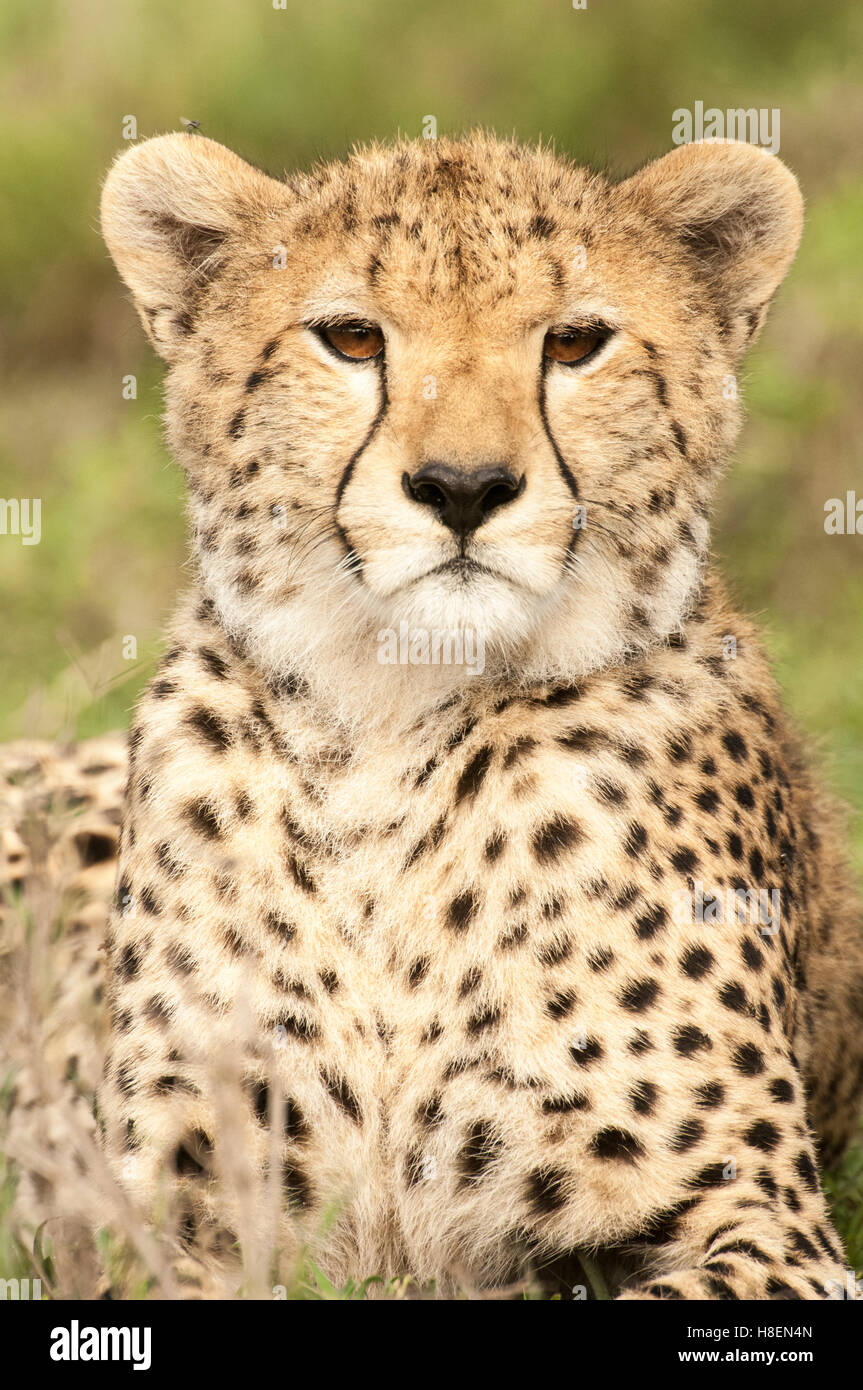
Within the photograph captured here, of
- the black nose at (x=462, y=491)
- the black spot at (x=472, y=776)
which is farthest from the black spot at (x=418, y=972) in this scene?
the black nose at (x=462, y=491)

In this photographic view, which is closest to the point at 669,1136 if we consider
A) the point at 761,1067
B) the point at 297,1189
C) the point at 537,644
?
the point at 761,1067

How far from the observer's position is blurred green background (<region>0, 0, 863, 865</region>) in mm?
7766

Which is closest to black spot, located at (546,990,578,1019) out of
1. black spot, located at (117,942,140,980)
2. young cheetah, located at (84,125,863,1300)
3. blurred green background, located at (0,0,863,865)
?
young cheetah, located at (84,125,863,1300)

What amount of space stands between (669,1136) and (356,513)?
3.52 ft

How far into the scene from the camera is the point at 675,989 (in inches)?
124

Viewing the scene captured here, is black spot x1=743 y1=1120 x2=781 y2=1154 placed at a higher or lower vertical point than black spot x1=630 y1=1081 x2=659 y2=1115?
lower

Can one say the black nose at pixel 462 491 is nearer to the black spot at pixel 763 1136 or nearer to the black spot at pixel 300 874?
the black spot at pixel 300 874

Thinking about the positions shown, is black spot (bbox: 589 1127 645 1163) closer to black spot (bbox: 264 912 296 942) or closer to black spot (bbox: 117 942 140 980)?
black spot (bbox: 264 912 296 942)

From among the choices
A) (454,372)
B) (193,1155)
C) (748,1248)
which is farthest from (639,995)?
(454,372)

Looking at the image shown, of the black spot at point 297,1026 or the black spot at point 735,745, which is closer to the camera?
the black spot at point 297,1026

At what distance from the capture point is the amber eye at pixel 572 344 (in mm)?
3215

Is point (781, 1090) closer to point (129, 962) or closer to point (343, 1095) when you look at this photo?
point (343, 1095)
